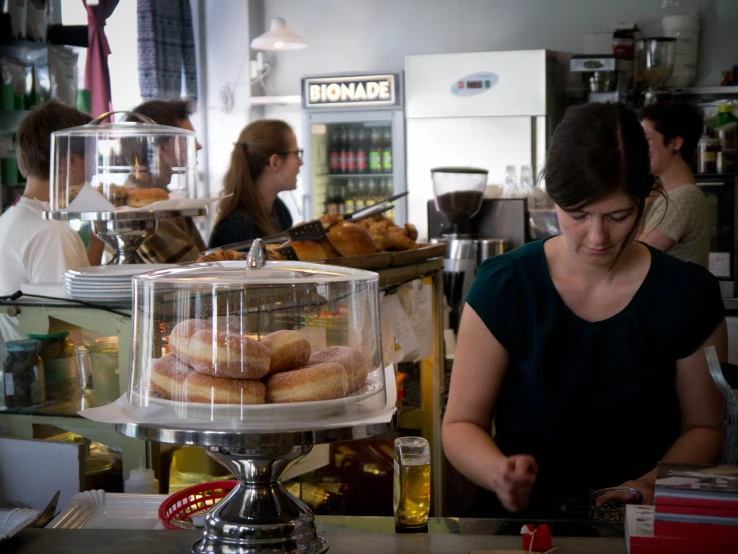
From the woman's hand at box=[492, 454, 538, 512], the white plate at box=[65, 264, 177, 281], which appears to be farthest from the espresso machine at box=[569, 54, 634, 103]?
the woman's hand at box=[492, 454, 538, 512]

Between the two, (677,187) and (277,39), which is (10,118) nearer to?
(277,39)

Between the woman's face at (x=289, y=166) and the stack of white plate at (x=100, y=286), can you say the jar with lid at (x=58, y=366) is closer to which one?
the stack of white plate at (x=100, y=286)

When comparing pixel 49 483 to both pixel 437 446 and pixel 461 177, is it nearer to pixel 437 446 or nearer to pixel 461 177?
pixel 437 446

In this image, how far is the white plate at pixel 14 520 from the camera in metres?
1.20

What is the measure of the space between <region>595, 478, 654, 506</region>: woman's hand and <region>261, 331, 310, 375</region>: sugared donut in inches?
27.8

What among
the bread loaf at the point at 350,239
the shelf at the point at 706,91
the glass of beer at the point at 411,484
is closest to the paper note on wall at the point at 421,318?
the bread loaf at the point at 350,239

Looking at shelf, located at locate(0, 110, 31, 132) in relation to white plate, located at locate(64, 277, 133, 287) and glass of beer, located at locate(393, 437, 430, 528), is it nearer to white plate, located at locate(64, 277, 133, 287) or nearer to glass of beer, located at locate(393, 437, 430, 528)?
white plate, located at locate(64, 277, 133, 287)

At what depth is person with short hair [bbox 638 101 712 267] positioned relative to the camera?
11.6 feet

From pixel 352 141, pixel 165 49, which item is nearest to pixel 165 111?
pixel 352 141

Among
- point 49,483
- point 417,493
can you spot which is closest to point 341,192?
point 49,483

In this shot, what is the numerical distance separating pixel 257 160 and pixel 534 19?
3.69 metres

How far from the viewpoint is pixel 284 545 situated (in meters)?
1.09

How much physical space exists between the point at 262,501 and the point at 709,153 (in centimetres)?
493

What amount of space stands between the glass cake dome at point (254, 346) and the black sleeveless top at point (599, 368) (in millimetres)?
651
